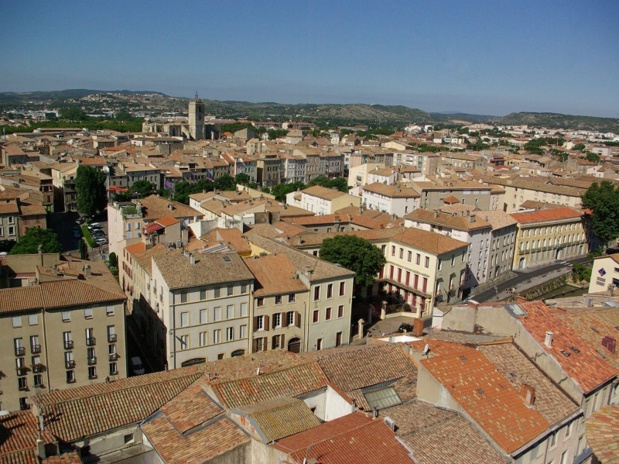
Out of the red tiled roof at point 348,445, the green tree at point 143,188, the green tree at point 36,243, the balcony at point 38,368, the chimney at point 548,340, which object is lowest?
the green tree at point 143,188

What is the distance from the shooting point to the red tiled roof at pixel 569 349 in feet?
75.4

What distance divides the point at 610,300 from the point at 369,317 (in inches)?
739

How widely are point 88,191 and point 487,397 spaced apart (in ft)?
240

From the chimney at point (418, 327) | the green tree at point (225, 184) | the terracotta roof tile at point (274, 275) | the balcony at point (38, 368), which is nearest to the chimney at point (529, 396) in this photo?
the chimney at point (418, 327)

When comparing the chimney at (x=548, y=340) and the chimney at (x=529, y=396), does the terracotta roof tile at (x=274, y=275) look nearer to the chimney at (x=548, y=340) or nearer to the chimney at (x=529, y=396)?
the chimney at (x=548, y=340)

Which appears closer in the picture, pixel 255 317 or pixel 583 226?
pixel 255 317

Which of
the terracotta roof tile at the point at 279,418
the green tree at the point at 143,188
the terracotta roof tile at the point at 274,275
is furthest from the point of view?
the green tree at the point at 143,188

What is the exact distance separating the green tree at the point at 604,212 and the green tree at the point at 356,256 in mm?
39009

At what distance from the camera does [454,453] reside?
60.7 ft

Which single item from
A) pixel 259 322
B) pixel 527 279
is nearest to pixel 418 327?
pixel 259 322

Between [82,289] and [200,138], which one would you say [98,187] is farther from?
[200,138]

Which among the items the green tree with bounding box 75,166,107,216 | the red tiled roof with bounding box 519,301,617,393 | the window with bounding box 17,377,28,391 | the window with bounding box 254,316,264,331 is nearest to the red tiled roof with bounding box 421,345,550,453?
the red tiled roof with bounding box 519,301,617,393

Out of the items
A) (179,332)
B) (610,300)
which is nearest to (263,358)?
(179,332)

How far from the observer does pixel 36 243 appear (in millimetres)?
55281
